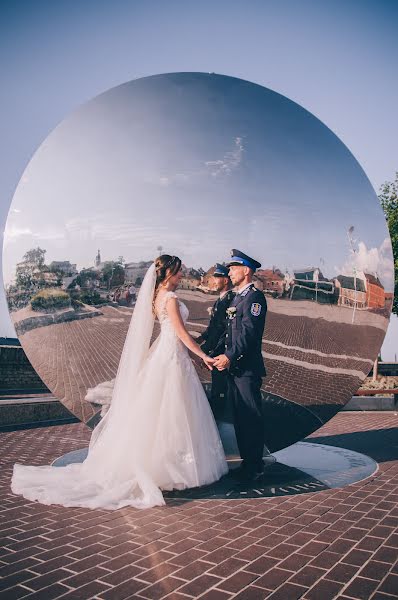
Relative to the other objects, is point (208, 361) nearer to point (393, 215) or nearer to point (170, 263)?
point (170, 263)

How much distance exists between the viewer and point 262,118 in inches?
200

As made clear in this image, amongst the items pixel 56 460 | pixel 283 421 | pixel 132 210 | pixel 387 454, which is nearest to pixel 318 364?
pixel 283 421

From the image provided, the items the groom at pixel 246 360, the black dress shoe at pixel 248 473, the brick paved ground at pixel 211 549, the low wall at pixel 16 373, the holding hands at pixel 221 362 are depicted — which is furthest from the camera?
the low wall at pixel 16 373

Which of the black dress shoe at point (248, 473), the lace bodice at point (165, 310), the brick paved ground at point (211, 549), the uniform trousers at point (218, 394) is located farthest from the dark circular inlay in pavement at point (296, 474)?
the lace bodice at point (165, 310)

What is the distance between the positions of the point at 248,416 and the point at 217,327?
0.95 m

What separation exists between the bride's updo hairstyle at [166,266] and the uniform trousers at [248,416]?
1.19 meters

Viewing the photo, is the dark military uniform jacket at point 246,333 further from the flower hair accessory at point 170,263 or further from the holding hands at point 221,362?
the flower hair accessory at point 170,263

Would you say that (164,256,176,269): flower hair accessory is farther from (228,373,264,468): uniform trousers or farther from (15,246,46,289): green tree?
(15,246,46,289): green tree

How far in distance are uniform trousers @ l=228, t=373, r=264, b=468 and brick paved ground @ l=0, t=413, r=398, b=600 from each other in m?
0.50

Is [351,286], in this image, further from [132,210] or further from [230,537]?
[230,537]

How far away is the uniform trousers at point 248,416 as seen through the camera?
5012 mm

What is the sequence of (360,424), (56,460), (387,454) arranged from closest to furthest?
(56,460) → (387,454) → (360,424)

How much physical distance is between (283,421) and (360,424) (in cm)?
567

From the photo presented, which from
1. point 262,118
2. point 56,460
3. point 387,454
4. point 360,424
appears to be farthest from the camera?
point 360,424
